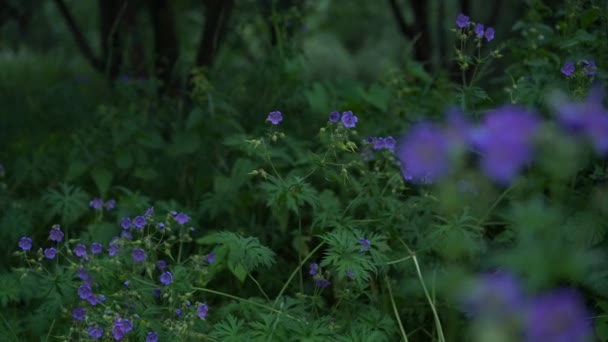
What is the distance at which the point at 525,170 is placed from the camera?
2762mm

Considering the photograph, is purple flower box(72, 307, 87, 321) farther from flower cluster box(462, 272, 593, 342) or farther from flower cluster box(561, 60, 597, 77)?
flower cluster box(561, 60, 597, 77)

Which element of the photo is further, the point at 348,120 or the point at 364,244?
the point at 348,120

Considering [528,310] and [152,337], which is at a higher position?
[528,310]

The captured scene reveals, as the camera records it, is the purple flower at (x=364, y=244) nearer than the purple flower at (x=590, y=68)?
Yes

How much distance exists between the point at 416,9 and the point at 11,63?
7592mm

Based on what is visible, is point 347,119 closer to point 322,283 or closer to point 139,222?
point 322,283

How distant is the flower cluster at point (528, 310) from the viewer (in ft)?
3.49

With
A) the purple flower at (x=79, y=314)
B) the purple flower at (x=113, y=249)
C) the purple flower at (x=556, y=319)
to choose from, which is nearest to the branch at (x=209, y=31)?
the purple flower at (x=113, y=249)

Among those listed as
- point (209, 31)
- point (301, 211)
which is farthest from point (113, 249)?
point (209, 31)

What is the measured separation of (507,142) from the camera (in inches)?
44.4

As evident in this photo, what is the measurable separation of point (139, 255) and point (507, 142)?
1.59 metres

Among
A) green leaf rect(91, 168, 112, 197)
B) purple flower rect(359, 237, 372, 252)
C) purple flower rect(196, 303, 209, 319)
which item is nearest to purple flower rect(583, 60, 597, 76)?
purple flower rect(359, 237, 372, 252)

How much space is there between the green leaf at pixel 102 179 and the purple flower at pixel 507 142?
102 inches

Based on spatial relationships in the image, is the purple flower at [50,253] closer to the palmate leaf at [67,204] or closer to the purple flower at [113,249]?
the purple flower at [113,249]
